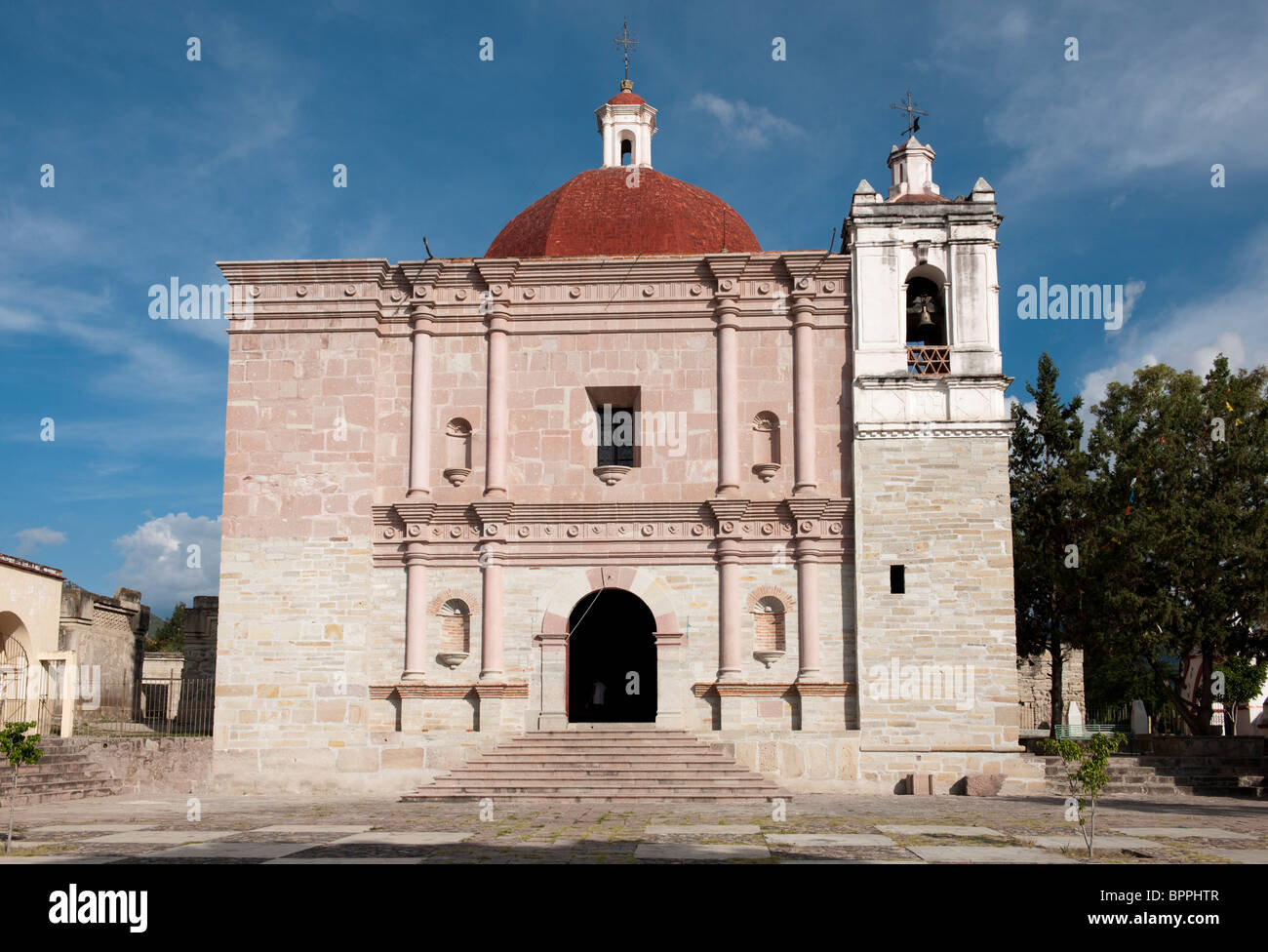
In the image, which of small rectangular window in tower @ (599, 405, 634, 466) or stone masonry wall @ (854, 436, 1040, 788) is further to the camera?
small rectangular window in tower @ (599, 405, 634, 466)

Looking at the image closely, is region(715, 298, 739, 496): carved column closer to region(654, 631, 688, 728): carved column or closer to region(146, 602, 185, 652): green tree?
region(654, 631, 688, 728): carved column

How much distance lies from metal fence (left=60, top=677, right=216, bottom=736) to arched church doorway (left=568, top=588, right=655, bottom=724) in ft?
22.7

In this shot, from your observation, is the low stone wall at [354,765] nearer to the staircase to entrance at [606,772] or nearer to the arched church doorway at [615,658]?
the staircase to entrance at [606,772]

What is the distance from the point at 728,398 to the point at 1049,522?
31.7ft

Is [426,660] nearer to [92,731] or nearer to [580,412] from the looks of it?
[580,412]

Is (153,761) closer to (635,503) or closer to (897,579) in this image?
(635,503)

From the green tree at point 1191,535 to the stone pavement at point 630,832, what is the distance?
222 inches

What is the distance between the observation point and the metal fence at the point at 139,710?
21344 millimetres

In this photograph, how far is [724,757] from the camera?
717 inches

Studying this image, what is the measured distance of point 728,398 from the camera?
65.5ft

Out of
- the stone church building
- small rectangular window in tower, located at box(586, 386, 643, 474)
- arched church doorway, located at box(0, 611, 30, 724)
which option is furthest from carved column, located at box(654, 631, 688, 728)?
arched church doorway, located at box(0, 611, 30, 724)

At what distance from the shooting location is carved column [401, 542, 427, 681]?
19.4 m
